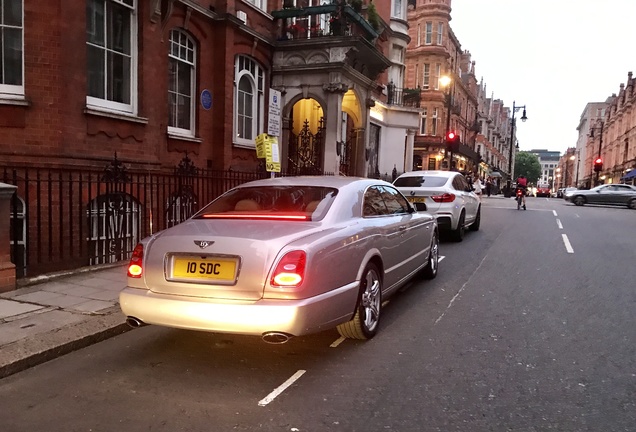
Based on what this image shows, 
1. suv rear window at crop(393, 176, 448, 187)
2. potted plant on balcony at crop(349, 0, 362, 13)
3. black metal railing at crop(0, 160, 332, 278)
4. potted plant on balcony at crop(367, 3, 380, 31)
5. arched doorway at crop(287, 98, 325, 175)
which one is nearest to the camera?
black metal railing at crop(0, 160, 332, 278)

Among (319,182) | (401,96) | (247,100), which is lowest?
(319,182)

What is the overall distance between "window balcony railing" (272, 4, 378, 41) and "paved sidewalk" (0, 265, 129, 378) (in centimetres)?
973

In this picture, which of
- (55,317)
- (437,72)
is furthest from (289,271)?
(437,72)

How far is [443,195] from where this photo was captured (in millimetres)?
10797

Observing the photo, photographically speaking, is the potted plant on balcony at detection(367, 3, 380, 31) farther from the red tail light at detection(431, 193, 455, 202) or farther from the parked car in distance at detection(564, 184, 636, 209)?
the parked car in distance at detection(564, 184, 636, 209)

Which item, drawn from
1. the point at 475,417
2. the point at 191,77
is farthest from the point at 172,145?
the point at 475,417

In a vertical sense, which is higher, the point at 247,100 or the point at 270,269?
the point at 247,100

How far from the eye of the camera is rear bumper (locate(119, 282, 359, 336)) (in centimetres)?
362

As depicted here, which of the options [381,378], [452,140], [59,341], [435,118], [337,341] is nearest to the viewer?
[381,378]

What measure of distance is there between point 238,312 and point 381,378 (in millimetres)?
1230

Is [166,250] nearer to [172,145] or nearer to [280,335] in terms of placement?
[280,335]

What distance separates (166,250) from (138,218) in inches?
192

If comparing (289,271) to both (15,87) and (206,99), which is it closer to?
(15,87)

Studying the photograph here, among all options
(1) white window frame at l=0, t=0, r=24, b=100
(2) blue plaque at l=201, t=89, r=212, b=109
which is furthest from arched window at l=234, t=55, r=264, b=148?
(1) white window frame at l=0, t=0, r=24, b=100
